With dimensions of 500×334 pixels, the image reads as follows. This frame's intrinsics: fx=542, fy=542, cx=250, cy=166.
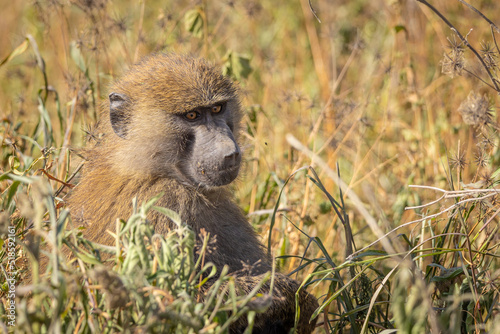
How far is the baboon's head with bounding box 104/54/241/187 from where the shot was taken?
2.65 m

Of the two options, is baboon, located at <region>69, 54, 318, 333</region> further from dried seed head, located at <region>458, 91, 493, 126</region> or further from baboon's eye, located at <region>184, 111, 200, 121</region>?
dried seed head, located at <region>458, 91, 493, 126</region>

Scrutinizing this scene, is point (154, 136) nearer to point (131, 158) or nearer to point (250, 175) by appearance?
point (131, 158)

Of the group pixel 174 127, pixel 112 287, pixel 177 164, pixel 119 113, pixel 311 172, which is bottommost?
pixel 311 172

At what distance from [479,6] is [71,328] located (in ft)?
16.6

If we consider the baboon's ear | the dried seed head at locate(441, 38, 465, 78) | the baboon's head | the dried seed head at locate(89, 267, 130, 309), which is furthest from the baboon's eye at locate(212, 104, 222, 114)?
the dried seed head at locate(89, 267, 130, 309)

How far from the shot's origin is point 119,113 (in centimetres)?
281

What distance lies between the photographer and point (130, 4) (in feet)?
24.2

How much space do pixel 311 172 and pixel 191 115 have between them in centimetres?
146

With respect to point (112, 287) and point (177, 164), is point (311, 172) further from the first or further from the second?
point (112, 287)

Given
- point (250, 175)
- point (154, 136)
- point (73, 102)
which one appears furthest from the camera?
point (250, 175)

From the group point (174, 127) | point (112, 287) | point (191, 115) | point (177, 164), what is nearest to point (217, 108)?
point (191, 115)

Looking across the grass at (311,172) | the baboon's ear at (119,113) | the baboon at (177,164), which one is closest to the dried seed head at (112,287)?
the grass at (311,172)

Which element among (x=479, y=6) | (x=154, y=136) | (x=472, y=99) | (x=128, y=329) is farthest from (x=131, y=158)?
(x=479, y=6)

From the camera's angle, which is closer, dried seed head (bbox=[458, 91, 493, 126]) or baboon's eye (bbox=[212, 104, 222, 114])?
dried seed head (bbox=[458, 91, 493, 126])
